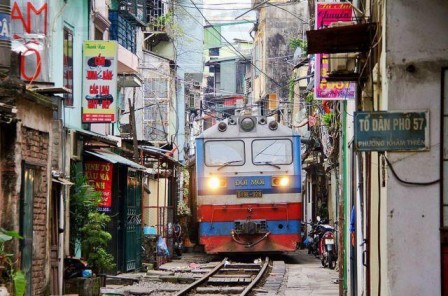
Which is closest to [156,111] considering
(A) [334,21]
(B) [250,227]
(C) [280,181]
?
(C) [280,181]

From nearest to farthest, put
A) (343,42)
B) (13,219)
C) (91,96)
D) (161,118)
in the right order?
(343,42), (13,219), (91,96), (161,118)

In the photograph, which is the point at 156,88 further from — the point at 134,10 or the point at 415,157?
the point at 415,157

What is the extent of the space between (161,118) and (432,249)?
31096mm

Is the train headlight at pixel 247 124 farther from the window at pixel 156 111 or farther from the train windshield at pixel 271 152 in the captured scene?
the window at pixel 156 111

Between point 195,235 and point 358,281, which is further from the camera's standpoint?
point 195,235

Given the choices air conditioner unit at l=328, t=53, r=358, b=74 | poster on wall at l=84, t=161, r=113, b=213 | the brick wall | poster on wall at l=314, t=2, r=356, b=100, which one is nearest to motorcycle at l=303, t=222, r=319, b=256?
poster on wall at l=84, t=161, r=113, b=213

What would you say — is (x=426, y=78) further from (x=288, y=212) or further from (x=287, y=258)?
(x=287, y=258)

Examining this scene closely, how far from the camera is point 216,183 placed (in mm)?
26562

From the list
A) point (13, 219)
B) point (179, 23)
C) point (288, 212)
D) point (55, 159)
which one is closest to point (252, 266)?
point (288, 212)

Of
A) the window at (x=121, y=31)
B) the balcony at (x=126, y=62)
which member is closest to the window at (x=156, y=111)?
the window at (x=121, y=31)

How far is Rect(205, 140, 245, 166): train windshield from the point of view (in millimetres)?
26922

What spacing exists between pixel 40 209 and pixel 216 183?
38.2 ft

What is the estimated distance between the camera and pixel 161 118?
132ft

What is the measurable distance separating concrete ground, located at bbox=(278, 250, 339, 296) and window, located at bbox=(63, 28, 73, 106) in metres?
5.39
